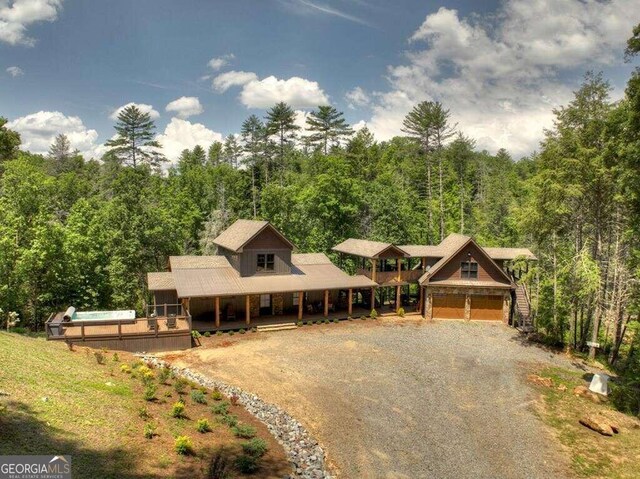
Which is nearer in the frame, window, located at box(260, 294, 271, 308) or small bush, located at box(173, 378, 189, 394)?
small bush, located at box(173, 378, 189, 394)

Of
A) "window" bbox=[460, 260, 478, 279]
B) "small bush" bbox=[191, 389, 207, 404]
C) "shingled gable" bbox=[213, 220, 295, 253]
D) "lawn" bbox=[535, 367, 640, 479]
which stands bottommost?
"lawn" bbox=[535, 367, 640, 479]

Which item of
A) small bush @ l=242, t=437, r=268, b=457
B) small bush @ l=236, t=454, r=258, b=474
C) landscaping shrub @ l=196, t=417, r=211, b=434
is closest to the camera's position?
small bush @ l=236, t=454, r=258, b=474

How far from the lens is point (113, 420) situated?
1132 centimetres

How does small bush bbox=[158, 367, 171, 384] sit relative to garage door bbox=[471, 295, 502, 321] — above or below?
below

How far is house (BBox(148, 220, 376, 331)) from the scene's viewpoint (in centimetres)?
2448

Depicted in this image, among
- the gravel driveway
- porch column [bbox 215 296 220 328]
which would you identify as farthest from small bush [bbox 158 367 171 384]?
porch column [bbox 215 296 220 328]

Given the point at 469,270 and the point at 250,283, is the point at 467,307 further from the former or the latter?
the point at 250,283

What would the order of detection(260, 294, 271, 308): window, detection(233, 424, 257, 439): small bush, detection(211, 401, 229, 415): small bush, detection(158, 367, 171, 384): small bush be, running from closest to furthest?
1. detection(233, 424, 257, 439): small bush
2. detection(211, 401, 229, 415): small bush
3. detection(158, 367, 171, 384): small bush
4. detection(260, 294, 271, 308): window

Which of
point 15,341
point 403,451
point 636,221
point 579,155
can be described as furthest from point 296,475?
point 579,155

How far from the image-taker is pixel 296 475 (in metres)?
11.0

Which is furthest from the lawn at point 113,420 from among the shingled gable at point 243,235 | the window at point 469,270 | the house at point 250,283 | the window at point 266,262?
the window at point 469,270

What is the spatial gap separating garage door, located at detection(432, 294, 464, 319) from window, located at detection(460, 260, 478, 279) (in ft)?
4.91

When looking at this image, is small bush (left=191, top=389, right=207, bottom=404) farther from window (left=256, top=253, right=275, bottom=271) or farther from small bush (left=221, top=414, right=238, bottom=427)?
window (left=256, top=253, right=275, bottom=271)

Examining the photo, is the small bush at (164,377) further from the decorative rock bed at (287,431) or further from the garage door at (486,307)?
the garage door at (486,307)
